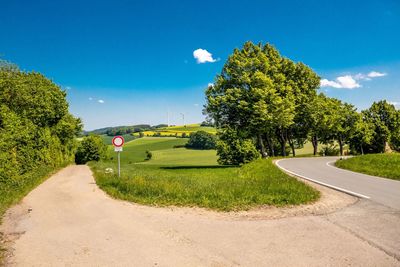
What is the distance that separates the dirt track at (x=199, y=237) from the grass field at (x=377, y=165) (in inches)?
357

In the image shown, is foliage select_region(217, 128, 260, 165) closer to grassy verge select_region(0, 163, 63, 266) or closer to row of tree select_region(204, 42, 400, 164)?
row of tree select_region(204, 42, 400, 164)

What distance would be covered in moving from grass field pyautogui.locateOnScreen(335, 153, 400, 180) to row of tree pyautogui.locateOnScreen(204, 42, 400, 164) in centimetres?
1029

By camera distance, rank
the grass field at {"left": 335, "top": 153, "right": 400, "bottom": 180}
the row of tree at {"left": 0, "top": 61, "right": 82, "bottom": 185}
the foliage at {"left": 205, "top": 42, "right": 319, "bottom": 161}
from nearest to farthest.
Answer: the row of tree at {"left": 0, "top": 61, "right": 82, "bottom": 185}, the grass field at {"left": 335, "top": 153, "right": 400, "bottom": 180}, the foliage at {"left": 205, "top": 42, "right": 319, "bottom": 161}

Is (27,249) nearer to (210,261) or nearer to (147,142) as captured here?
(210,261)

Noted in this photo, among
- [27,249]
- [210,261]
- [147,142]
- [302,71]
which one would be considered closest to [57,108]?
[302,71]

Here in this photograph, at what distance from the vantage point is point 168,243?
22.4 ft

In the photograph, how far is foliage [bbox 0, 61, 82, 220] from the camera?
49.6ft

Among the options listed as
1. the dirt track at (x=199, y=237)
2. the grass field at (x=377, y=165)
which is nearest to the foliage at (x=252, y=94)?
the grass field at (x=377, y=165)

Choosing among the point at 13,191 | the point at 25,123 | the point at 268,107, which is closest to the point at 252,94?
the point at 268,107

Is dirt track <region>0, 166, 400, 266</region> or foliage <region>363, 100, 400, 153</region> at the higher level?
foliage <region>363, 100, 400, 153</region>

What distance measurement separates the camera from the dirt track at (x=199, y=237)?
19.3 ft

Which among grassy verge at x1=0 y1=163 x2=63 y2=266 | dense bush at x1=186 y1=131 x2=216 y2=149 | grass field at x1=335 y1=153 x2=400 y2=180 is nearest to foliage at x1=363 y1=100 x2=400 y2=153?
grass field at x1=335 y1=153 x2=400 y2=180

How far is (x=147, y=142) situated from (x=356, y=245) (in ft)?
357

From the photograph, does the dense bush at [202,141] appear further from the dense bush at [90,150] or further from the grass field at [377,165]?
the grass field at [377,165]
